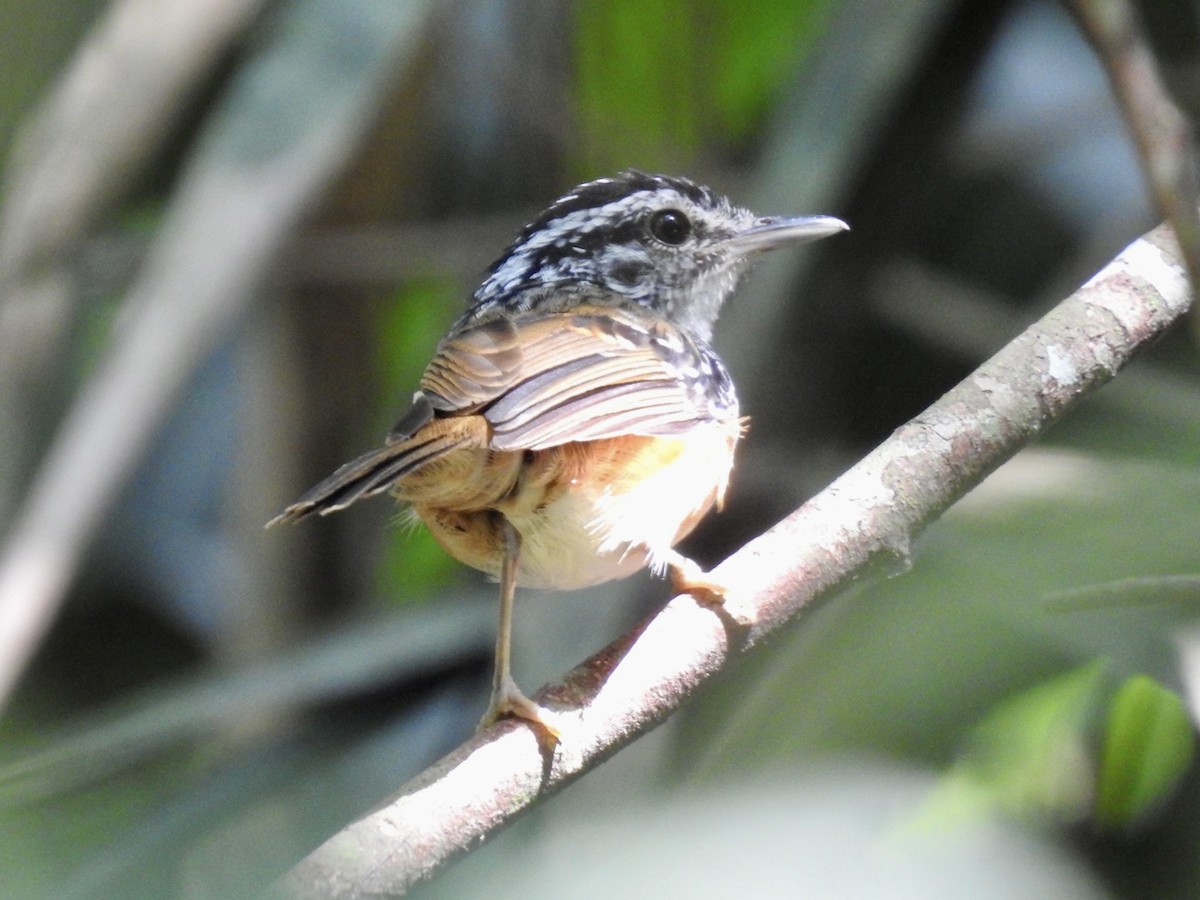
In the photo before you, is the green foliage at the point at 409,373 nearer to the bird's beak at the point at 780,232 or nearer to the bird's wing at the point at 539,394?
the bird's beak at the point at 780,232

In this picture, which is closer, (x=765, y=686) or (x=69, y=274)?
(x=765, y=686)

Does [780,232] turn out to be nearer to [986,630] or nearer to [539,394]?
[539,394]

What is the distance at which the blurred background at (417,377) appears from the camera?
46.2 inches

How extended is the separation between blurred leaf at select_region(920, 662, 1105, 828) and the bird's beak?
6.02ft

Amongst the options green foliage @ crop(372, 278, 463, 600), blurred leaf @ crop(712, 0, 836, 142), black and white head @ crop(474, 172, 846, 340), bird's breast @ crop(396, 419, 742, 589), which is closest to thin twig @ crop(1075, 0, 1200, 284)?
bird's breast @ crop(396, 419, 742, 589)

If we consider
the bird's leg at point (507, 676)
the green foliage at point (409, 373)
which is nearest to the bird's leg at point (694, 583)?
the bird's leg at point (507, 676)

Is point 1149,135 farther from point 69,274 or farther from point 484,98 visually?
point 484,98

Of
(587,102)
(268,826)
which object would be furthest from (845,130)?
(268,826)

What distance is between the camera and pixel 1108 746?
5.37ft

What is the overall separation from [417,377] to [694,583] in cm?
337

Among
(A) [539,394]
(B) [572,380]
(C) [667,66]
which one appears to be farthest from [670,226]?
(C) [667,66]

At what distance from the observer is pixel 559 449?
2725 millimetres

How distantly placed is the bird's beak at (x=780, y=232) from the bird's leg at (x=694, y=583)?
106 cm

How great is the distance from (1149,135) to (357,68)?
308 cm
